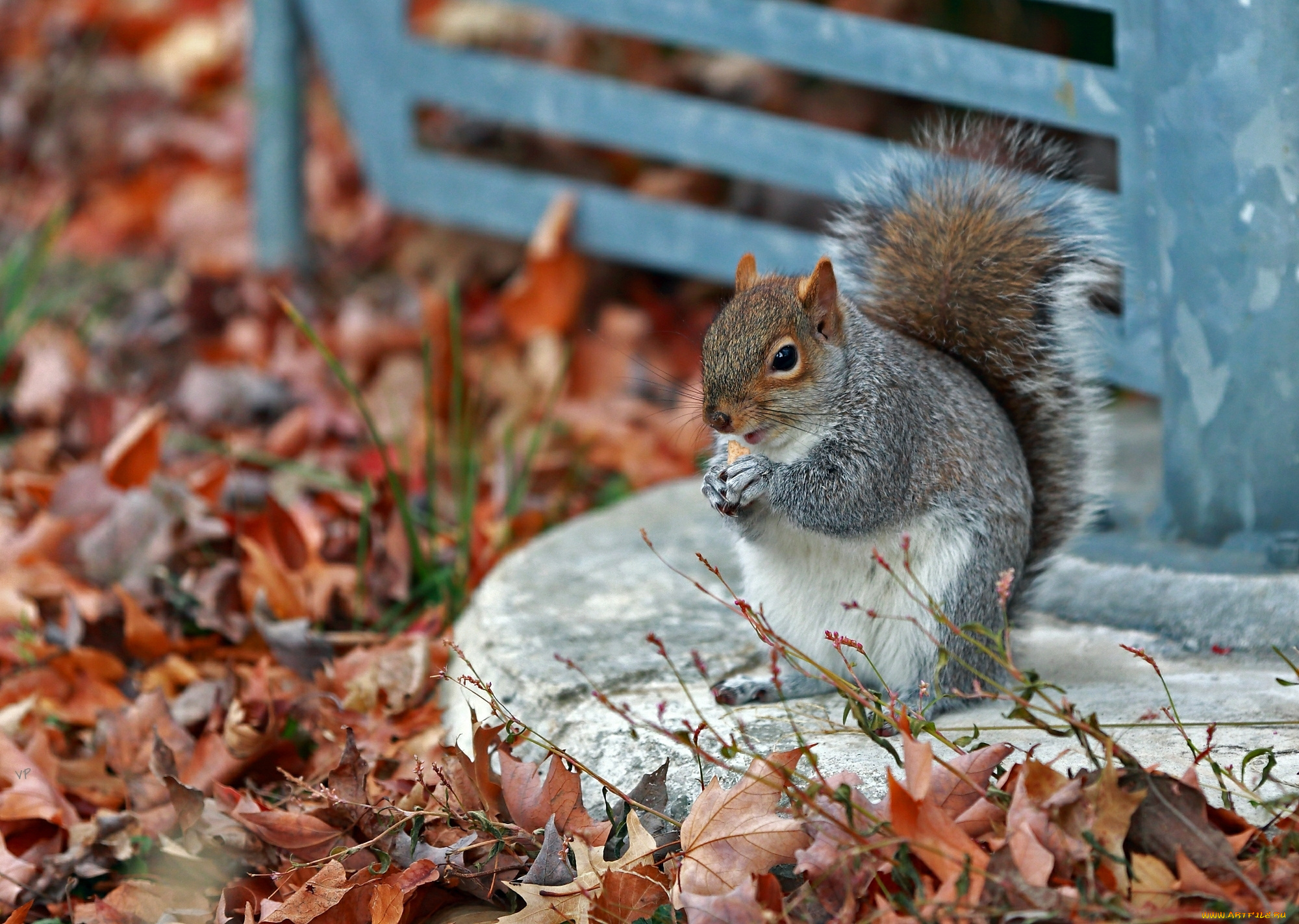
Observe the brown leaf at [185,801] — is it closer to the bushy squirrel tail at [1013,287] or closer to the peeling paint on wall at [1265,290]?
the bushy squirrel tail at [1013,287]

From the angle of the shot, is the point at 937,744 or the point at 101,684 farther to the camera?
the point at 101,684

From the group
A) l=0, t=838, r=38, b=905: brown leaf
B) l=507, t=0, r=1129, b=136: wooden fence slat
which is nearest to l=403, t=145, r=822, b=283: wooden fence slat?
l=507, t=0, r=1129, b=136: wooden fence slat

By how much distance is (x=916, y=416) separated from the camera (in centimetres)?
221

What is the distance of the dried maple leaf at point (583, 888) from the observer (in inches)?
74.2

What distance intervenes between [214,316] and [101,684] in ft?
7.14

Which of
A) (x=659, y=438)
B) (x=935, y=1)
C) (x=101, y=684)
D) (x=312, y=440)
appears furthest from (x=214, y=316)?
(x=935, y=1)

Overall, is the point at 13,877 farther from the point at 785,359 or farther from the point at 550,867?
the point at 785,359

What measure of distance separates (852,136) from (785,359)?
1752 mm

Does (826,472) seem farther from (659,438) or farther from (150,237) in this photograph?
(150,237)

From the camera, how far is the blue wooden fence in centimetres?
235

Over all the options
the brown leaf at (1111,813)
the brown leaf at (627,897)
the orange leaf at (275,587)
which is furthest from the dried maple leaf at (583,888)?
the orange leaf at (275,587)

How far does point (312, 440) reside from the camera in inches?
153

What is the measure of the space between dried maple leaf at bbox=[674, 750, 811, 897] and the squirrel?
0.29 m

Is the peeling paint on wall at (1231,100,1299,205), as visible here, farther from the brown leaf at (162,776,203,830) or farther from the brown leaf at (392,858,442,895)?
the brown leaf at (162,776,203,830)
